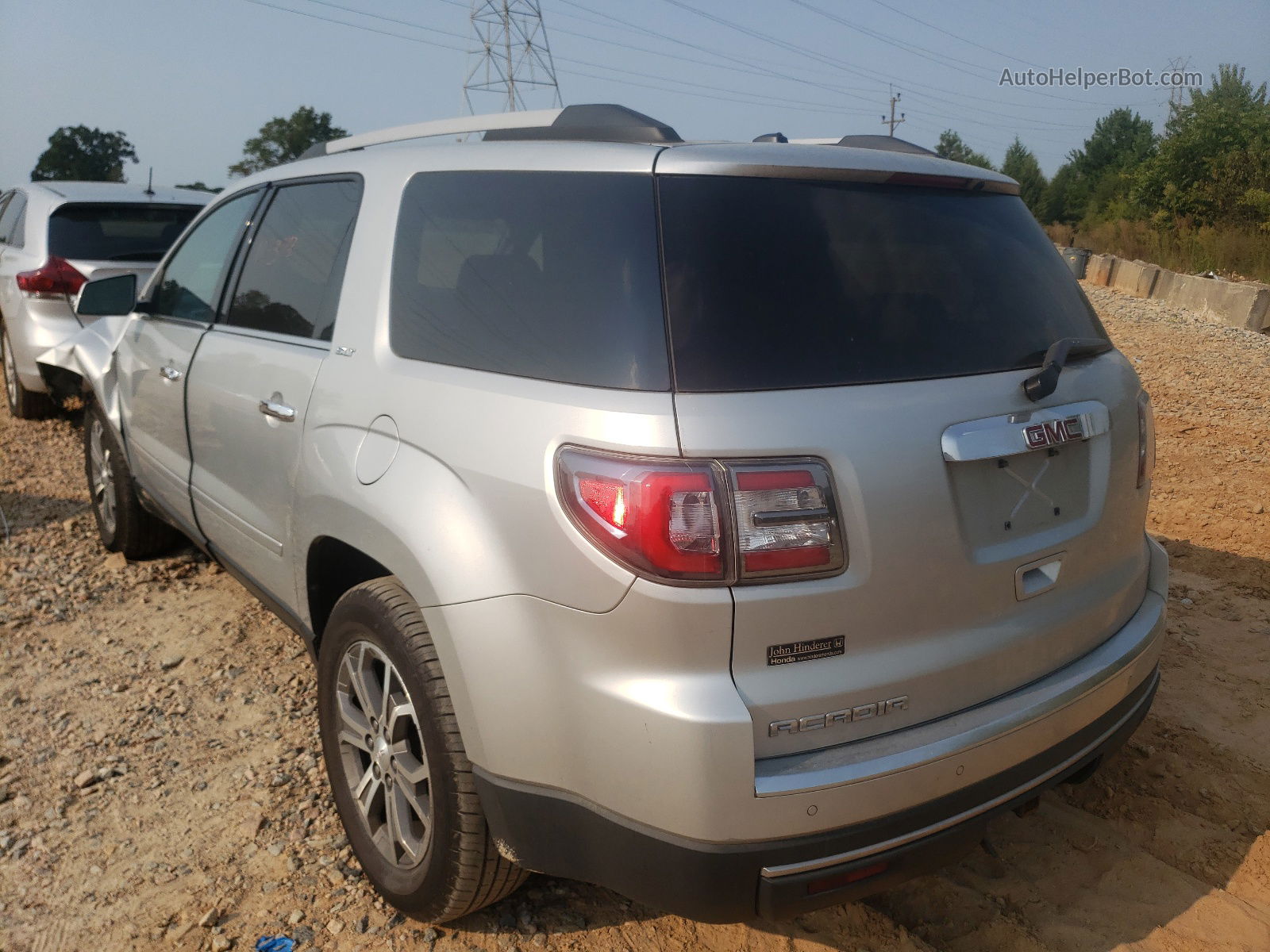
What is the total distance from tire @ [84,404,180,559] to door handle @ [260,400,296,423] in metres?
1.97

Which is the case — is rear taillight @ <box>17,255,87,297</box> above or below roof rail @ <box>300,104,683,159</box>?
below

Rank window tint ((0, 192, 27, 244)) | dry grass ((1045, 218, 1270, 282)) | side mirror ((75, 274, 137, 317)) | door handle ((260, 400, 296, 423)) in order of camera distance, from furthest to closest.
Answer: dry grass ((1045, 218, 1270, 282)) < window tint ((0, 192, 27, 244)) < side mirror ((75, 274, 137, 317)) < door handle ((260, 400, 296, 423))

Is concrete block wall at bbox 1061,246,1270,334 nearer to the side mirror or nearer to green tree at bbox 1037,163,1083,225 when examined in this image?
the side mirror

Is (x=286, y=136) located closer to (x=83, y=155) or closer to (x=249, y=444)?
(x=83, y=155)

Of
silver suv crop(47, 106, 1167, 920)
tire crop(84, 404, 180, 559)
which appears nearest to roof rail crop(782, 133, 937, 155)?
silver suv crop(47, 106, 1167, 920)

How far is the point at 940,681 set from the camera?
6.32 feet

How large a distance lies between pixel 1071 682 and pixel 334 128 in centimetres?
6162

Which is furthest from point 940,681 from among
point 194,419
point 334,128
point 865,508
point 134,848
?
point 334,128

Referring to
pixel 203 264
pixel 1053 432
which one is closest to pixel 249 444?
pixel 203 264

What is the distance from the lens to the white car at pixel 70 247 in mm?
6680

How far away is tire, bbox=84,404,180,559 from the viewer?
14.9 ft

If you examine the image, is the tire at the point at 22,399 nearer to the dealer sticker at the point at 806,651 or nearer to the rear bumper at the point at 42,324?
the rear bumper at the point at 42,324

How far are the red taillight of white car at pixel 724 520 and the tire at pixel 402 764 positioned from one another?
0.64m

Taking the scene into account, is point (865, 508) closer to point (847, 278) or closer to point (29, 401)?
point (847, 278)
